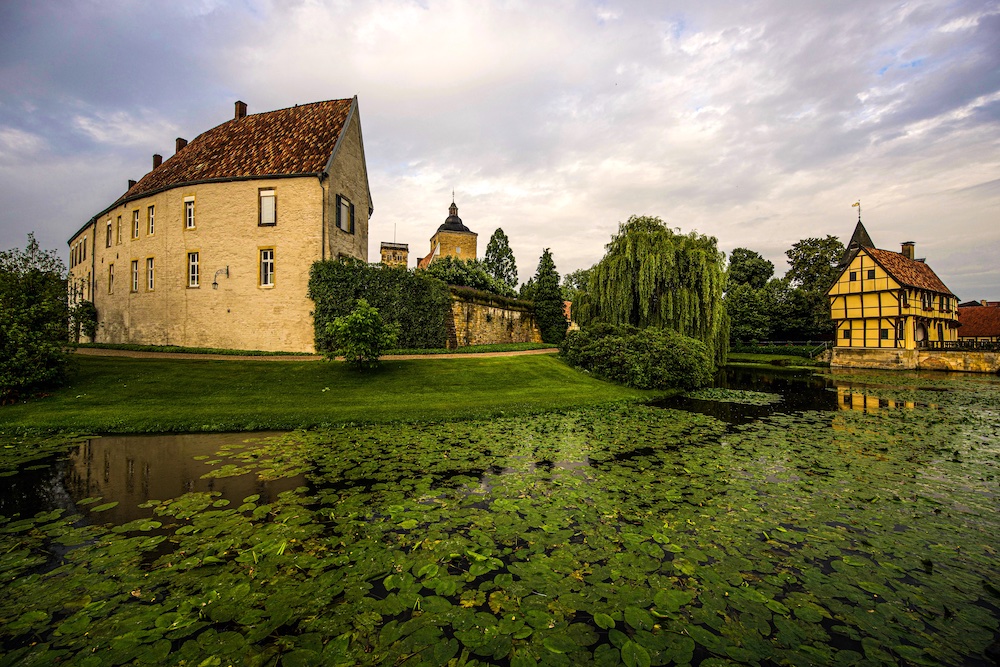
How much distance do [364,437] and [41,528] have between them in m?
4.72

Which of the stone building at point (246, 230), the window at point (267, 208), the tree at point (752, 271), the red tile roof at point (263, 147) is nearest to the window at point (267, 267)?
the stone building at point (246, 230)

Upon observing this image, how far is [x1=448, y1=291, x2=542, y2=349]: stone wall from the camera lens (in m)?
25.4

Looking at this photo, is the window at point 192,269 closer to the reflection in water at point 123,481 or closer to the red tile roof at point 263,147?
the red tile roof at point 263,147

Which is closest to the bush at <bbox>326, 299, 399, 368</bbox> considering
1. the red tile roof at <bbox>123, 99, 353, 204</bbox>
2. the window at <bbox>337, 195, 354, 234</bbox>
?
the window at <bbox>337, 195, 354, 234</bbox>

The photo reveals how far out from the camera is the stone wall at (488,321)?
1000 inches

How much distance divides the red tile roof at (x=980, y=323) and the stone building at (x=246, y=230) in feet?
197

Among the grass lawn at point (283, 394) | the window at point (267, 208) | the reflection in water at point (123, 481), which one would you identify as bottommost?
the reflection in water at point (123, 481)

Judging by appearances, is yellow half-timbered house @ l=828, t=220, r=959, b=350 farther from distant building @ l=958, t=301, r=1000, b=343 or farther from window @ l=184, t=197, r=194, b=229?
window @ l=184, t=197, r=194, b=229

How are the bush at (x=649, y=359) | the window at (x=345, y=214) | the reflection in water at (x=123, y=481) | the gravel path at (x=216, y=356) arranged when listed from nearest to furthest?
the reflection in water at (x=123, y=481) < the bush at (x=649, y=359) < the gravel path at (x=216, y=356) < the window at (x=345, y=214)

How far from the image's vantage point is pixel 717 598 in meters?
3.41

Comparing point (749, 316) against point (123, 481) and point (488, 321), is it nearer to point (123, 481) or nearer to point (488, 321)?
point (488, 321)

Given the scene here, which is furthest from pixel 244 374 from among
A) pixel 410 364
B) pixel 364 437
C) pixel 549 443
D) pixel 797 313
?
pixel 797 313

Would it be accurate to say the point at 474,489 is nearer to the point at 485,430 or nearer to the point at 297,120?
the point at 485,430

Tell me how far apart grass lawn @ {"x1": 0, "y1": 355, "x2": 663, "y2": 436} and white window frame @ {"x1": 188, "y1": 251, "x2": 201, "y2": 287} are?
615cm
